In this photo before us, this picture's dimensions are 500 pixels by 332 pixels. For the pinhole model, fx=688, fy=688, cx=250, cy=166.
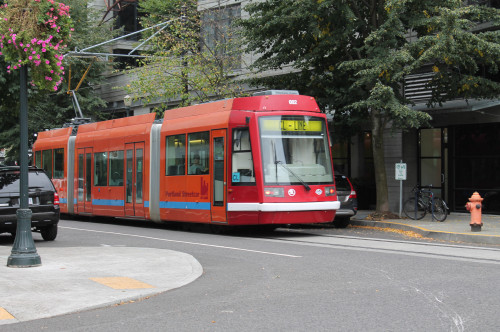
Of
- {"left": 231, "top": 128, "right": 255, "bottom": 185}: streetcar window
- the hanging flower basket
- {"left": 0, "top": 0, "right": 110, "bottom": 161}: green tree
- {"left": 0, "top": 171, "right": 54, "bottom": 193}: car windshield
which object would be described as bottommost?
{"left": 0, "top": 171, "right": 54, "bottom": 193}: car windshield

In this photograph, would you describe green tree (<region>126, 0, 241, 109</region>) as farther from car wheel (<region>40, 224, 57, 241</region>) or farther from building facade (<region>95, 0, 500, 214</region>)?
car wheel (<region>40, 224, 57, 241</region>)

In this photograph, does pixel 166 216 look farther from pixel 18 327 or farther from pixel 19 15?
pixel 18 327

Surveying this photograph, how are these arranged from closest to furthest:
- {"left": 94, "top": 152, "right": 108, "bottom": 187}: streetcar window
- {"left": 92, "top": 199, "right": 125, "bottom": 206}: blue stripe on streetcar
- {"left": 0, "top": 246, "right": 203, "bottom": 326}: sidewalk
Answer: {"left": 0, "top": 246, "right": 203, "bottom": 326}: sidewalk
{"left": 92, "top": 199, "right": 125, "bottom": 206}: blue stripe on streetcar
{"left": 94, "top": 152, "right": 108, "bottom": 187}: streetcar window

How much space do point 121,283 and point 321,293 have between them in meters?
2.89

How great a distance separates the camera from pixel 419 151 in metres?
25.7

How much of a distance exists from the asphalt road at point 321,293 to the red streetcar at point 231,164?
174cm

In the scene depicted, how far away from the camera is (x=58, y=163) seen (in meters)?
27.2

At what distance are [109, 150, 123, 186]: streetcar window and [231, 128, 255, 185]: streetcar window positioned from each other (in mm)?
6644

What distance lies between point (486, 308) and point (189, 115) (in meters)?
12.8

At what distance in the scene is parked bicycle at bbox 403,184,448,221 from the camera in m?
20.6

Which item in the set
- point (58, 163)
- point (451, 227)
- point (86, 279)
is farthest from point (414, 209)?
point (58, 163)

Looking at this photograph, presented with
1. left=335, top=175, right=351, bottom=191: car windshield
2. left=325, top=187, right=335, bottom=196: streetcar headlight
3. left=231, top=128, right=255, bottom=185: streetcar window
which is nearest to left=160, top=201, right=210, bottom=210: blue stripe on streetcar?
left=231, top=128, right=255, bottom=185: streetcar window

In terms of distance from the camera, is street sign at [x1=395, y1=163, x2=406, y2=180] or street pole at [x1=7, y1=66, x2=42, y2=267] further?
street sign at [x1=395, y1=163, x2=406, y2=180]

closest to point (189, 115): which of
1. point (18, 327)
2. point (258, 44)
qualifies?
point (258, 44)
